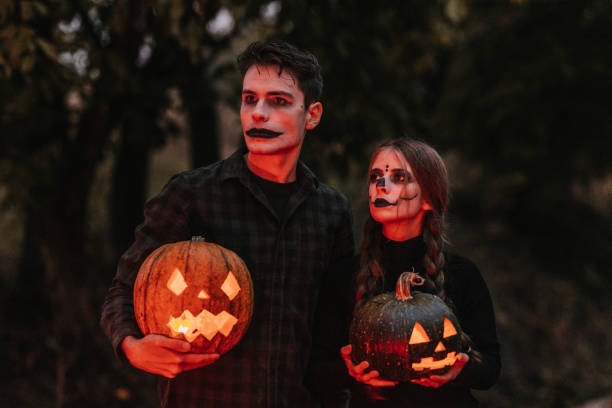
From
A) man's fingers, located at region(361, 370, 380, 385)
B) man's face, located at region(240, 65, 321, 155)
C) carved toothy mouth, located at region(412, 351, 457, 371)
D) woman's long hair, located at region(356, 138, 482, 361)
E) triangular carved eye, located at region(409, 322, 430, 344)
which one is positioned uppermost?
man's face, located at region(240, 65, 321, 155)

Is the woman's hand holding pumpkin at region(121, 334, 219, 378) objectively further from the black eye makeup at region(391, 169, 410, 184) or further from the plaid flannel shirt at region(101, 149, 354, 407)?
the black eye makeup at region(391, 169, 410, 184)

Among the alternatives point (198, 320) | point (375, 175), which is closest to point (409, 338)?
point (375, 175)

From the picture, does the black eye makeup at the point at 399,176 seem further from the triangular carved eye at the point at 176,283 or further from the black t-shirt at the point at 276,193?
the triangular carved eye at the point at 176,283

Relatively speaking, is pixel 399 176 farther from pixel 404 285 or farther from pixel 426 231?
pixel 404 285

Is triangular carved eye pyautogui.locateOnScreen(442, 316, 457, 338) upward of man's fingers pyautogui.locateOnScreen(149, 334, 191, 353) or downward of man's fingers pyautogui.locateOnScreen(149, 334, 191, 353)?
upward

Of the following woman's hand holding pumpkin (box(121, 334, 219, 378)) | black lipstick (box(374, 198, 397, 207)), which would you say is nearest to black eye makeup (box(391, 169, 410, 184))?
black lipstick (box(374, 198, 397, 207))

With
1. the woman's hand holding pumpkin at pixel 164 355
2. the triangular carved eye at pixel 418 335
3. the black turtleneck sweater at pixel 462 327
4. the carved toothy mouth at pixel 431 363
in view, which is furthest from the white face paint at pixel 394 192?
the woman's hand holding pumpkin at pixel 164 355

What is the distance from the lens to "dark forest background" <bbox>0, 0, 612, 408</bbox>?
4707mm

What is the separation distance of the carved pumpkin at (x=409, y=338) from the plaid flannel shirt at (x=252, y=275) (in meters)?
0.35

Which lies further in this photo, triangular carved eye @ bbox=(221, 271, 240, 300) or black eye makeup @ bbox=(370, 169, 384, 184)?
black eye makeup @ bbox=(370, 169, 384, 184)

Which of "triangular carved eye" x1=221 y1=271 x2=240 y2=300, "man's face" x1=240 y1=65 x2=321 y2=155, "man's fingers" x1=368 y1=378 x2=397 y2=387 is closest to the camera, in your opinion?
"triangular carved eye" x1=221 y1=271 x2=240 y2=300

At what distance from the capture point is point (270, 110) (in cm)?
265

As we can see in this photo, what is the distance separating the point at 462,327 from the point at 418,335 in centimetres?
38

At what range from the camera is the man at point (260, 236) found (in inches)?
103
